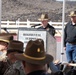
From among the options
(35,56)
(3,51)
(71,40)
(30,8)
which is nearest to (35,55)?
(35,56)

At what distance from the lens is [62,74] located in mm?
4738

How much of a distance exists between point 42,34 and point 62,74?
325cm

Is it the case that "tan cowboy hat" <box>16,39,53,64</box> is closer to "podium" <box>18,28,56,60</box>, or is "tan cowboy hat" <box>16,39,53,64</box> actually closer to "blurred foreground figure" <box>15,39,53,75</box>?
"blurred foreground figure" <box>15,39,53,75</box>

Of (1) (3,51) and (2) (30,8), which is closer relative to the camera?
(1) (3,51)

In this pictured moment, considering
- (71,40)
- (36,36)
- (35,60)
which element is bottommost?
(71,40)

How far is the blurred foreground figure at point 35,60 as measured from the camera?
319 cm

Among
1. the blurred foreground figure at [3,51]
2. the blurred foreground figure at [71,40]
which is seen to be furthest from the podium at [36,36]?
the blurred foreground figure at [3,51]

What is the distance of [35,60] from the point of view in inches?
128

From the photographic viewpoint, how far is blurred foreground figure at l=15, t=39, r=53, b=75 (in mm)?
3188

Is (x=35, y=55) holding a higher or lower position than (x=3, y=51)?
higher

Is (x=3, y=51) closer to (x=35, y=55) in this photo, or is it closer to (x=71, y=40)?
(x=35, y=55)

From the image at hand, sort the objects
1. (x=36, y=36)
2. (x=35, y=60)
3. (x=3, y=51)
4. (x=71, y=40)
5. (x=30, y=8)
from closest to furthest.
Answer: (x=35, y=60) < (x=3, y=51) < (x=36, y=36) < (x=71, y=40) < (x=30, y=8)

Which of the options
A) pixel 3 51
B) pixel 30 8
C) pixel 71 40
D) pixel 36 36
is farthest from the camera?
pixel 30 8

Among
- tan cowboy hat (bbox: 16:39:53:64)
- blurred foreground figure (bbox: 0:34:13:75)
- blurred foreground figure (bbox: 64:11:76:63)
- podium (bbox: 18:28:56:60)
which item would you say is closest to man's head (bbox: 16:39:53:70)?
tan cowboy hat (bbox: 16:39:53:64)
